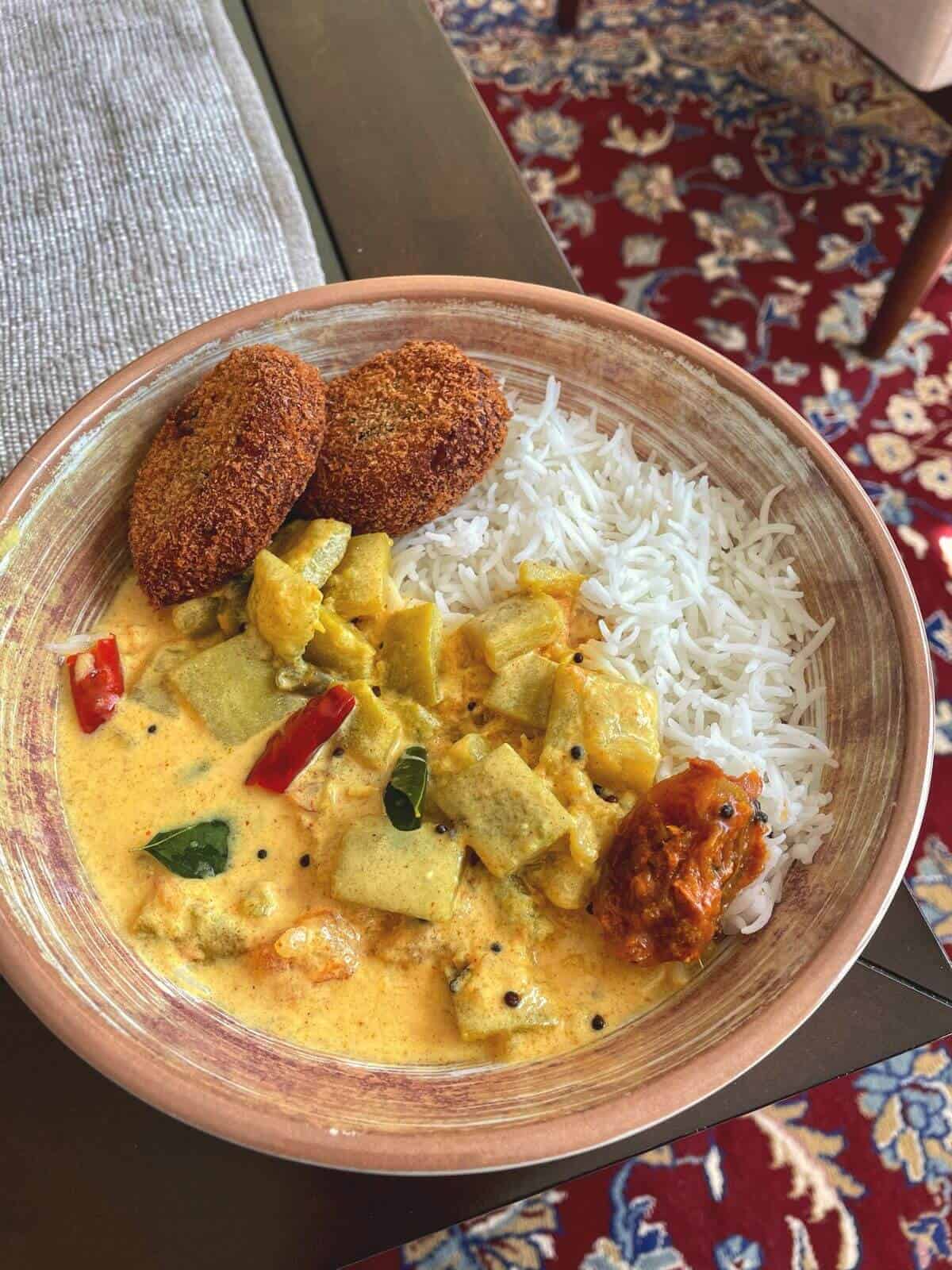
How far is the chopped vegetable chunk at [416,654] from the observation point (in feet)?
5.06

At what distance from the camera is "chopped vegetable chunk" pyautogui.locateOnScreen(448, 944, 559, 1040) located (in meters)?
1.31

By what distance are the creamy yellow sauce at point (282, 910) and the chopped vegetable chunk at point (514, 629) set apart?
0.89 ft

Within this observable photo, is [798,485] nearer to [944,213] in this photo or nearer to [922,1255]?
[922,1255]

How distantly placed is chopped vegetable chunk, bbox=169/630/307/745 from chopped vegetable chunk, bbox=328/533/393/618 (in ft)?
0.45

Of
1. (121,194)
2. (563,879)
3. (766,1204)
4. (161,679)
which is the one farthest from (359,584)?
(766,1204)

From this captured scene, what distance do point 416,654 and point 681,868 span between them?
0.51 m

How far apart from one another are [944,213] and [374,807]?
8.24 feet

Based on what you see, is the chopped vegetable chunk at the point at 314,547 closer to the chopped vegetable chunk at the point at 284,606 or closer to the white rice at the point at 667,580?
the chopped vegetable chunk at the point at 284,606

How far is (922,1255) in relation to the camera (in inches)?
81.2

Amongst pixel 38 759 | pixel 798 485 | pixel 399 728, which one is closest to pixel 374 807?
pixel 399 728

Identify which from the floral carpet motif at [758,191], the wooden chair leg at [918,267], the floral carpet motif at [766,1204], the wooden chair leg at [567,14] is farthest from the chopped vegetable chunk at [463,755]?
the wooden chair leg at [567,14]

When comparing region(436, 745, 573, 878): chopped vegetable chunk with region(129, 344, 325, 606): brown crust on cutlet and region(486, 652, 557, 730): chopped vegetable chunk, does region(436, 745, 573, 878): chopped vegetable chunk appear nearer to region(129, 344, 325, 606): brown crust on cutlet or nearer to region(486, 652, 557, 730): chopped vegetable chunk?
region(486, 652, 557, 730): chopped vegetable chunk

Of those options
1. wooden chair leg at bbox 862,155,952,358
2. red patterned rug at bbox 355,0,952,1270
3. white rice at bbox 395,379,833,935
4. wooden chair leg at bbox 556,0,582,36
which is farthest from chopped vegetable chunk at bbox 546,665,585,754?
wooden chair leg at bbox 556,0,582,36

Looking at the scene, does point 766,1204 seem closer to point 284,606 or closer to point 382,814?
point 382,814
